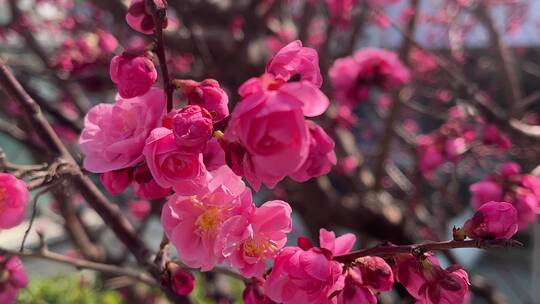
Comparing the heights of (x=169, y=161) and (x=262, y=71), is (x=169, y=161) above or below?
above

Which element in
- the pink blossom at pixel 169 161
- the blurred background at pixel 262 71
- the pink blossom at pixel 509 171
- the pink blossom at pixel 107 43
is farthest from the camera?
the pink blossom at pixel 107 43

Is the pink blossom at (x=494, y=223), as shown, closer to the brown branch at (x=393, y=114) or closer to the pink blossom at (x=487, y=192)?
the pink blossom at (x=487, y=192)

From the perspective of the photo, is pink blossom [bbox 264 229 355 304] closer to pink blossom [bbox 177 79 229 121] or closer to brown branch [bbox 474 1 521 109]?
pink blossom [bbox 177 79 229 121]

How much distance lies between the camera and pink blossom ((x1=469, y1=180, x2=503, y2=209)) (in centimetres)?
124

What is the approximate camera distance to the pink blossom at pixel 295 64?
0.60 metres

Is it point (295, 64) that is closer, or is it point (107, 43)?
point (295, 64)

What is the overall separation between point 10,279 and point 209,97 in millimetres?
710

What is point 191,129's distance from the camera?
0.59 metres

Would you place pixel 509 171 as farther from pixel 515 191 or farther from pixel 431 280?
pixel 431 280

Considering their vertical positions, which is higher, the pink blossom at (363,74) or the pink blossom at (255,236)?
the pink blossom at (255,236)

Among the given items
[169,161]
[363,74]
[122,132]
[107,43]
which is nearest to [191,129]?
[169,161]

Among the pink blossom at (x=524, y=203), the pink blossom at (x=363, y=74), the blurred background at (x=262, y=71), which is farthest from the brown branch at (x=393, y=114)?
the pink blossom at (x=524, y=203)

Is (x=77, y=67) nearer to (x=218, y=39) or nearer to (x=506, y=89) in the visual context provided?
(x=218, y=39)

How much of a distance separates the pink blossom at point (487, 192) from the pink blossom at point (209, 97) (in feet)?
2.75
